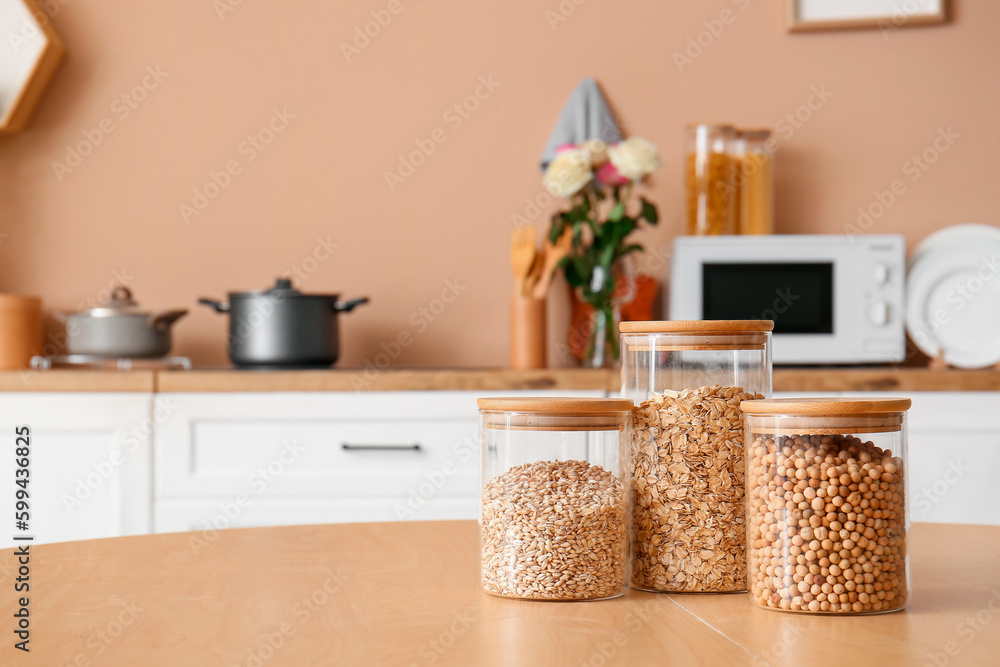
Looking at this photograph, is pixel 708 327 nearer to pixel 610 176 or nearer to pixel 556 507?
pixel 556 507

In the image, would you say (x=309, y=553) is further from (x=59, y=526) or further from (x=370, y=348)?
(x=370, y=348)

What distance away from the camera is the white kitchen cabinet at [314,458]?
1946 millimetres

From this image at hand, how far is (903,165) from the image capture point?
247 centimetres

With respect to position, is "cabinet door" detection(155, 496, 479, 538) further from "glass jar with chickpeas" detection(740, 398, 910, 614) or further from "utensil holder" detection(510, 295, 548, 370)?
"glass jar with chickpeas" detection(740, 398, 910, 614)

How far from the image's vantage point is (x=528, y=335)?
7.17 ft

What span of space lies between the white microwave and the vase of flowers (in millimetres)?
152

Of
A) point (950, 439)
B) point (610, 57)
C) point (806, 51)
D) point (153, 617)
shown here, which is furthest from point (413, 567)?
point (806, 51)

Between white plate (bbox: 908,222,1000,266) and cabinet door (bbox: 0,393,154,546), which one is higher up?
white plate (bbox: 908,222,1000,266)

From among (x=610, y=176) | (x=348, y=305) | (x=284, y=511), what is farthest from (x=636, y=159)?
(x=284, y=511)

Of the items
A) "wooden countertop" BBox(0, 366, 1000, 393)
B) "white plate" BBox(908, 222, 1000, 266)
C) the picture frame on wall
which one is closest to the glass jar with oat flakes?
"wooden countertop" BBox(0, 366, 1000, 393)

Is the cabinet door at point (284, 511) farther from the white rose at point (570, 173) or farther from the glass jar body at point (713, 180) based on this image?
the glass jar body at point (713, 180)

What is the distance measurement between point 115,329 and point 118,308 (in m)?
0.05

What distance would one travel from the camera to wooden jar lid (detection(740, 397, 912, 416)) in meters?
0.61

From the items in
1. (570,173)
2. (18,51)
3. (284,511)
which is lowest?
(284,511)
